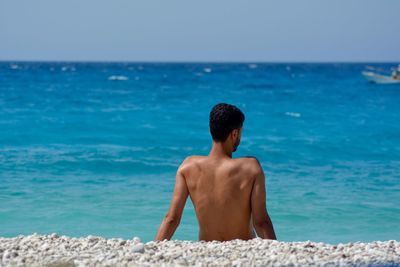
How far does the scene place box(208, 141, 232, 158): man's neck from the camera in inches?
180

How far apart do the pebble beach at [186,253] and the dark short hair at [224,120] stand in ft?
2.31

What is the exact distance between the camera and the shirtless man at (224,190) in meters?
4.54

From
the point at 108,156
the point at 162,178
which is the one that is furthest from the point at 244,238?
the point at 108,156

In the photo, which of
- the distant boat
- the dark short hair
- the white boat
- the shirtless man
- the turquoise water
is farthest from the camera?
the white boat

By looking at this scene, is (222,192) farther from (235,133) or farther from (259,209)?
(235,133)

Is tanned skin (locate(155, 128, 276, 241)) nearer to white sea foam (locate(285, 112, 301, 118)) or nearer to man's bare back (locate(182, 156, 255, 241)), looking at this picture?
man's bare back (locate(182, 156, 255, 241))

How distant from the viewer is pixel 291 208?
977 centimetres

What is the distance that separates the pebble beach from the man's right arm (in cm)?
9

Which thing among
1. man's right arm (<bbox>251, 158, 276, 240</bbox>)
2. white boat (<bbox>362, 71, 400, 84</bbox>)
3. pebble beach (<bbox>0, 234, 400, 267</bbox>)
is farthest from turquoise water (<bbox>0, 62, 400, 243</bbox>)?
white boat (<bbox>362, 71, 400, 84</bbox>)

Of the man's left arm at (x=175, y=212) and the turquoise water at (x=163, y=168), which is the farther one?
the turquoise water at (x=163, y=168)

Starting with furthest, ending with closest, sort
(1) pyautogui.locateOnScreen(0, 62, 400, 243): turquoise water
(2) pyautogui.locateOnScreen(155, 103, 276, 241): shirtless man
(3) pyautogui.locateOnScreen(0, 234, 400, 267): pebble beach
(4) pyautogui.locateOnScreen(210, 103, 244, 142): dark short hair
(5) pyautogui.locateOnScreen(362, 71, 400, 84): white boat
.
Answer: (5) pyautogui.locateOnScreen(362, 71, 400, 84): white boat
(1) pyautogui.locateOnScreen(0, 62, 400, 243): turquoise water
(2) pyautogui.locateOnScreen(155, 103, 276, 241): shirtless man
(4) pyautogui.locateOnScreen(210, 103, 244, 142): dark short hair
(3) pyautogui.locateOnScreen(0, 234, 400, 267): pebble beach

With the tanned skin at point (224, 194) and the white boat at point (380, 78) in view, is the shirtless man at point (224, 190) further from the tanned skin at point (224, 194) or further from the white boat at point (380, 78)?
the white boat at point (380, 78)

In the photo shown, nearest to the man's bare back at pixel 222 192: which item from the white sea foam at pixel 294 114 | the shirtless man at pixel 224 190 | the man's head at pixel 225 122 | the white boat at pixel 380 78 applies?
the shirtless man at pixel 224 190

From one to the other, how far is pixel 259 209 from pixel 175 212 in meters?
0.55
